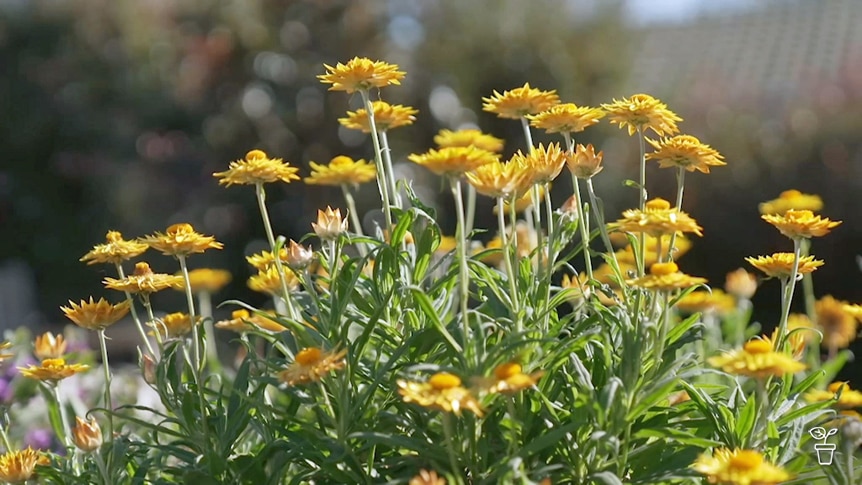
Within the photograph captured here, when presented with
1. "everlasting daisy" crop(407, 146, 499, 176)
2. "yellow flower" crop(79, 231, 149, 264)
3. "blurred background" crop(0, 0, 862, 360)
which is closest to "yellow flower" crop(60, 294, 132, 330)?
"yellow flower" crop(79, 231, 149, 264)

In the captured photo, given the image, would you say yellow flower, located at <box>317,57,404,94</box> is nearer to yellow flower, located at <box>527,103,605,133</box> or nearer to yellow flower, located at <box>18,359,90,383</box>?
yellow flower, located at <box>527,103,605,133</box>

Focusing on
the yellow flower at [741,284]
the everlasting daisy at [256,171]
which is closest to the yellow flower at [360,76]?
the everlasting daisy at [256,171]

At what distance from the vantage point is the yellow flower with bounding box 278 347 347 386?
56.7 inches

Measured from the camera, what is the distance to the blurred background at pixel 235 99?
744 cm

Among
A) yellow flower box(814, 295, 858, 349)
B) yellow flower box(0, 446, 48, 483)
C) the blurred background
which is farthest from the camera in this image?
the blurred background

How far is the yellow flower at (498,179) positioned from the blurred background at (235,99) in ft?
16.3

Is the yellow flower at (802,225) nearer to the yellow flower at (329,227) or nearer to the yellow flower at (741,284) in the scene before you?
the yellow flower at (329,227)

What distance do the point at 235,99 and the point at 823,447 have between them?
6633 mm

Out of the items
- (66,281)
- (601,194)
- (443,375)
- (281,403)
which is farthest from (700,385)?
(66,281)

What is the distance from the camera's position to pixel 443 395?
4.34 feet

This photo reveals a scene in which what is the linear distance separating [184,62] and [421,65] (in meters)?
2.00

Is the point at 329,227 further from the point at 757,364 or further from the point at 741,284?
the point at 741,284

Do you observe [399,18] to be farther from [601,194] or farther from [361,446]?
[361,446]

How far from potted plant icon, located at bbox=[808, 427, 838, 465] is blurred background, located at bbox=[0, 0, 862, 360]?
4725 millimetres
